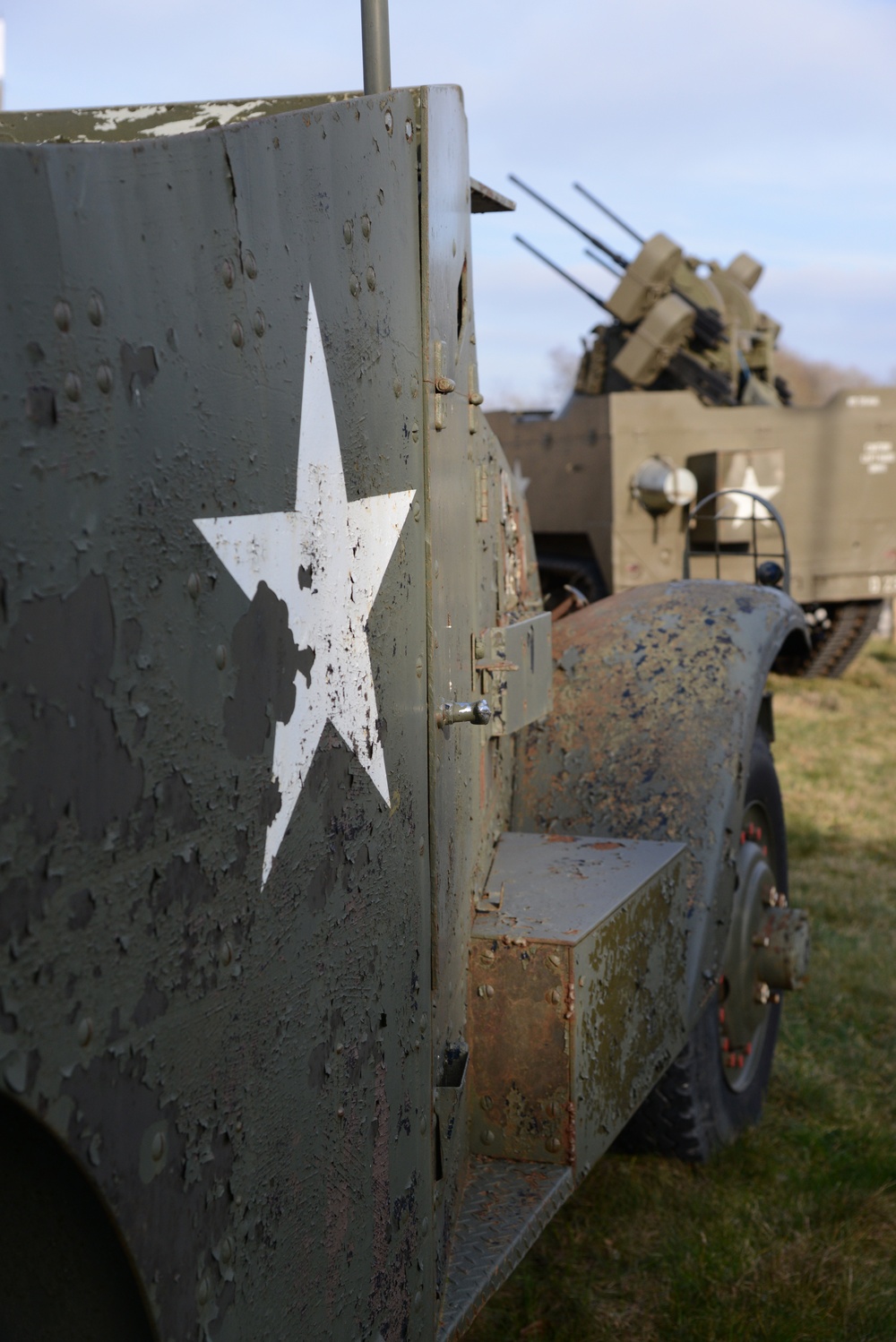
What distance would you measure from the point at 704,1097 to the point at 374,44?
226 centimetres

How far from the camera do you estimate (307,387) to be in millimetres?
1263

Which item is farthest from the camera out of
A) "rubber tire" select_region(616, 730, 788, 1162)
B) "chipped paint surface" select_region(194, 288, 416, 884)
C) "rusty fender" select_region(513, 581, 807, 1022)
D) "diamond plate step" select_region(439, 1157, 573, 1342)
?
"rubber tire" select_region(616, 730, 788, 1162)

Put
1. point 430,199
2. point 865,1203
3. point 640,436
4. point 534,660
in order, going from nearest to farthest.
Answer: point 430,199 < point 534,660 < point 865,1203 < point 640,436

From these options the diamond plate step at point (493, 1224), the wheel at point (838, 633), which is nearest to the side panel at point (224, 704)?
the diamond plate step at point (493, 1224)

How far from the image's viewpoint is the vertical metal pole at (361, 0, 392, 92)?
148 cm

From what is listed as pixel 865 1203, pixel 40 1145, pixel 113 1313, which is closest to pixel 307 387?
pixel 40 1145

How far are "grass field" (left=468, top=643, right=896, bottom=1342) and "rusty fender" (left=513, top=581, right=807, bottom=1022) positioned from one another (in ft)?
2.09

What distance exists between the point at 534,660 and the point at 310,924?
1.03 m

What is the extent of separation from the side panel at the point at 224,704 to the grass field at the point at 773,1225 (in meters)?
1.18

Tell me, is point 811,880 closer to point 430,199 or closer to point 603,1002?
point 603,1002

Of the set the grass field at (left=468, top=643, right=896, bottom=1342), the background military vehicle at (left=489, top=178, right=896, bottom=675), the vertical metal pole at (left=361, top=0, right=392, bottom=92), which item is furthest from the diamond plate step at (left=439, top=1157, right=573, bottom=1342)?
the background military vehicle at (left=489, top=178, right=896, bottom=675)

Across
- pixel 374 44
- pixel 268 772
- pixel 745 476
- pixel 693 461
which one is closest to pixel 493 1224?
pixel 268 772

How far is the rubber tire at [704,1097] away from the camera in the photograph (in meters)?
2.86

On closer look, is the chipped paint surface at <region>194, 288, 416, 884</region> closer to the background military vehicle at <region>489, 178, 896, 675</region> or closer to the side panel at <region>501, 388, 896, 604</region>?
the background military vehicle at <region>489, 178, 896, 675</region>
